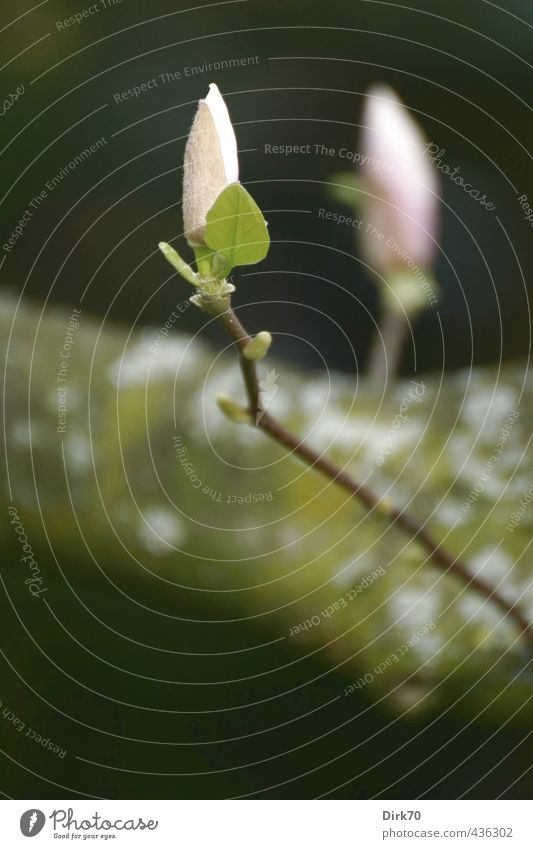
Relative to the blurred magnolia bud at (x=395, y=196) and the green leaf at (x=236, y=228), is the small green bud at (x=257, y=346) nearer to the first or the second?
the green leaf at (x=236, y=228)

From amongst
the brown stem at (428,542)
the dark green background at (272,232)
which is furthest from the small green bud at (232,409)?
the dark green background at (272,232)

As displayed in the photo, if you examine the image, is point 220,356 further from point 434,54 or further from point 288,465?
point 434,54

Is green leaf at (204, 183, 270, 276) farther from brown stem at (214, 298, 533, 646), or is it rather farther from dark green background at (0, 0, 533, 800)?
dark green background at (0, 0, 533, 800)

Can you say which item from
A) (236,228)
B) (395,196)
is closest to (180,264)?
(236,228)

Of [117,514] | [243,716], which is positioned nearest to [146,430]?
[117,514]

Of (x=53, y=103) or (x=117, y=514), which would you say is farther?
(x=53, y=103)

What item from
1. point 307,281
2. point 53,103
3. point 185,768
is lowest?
point 185,768
